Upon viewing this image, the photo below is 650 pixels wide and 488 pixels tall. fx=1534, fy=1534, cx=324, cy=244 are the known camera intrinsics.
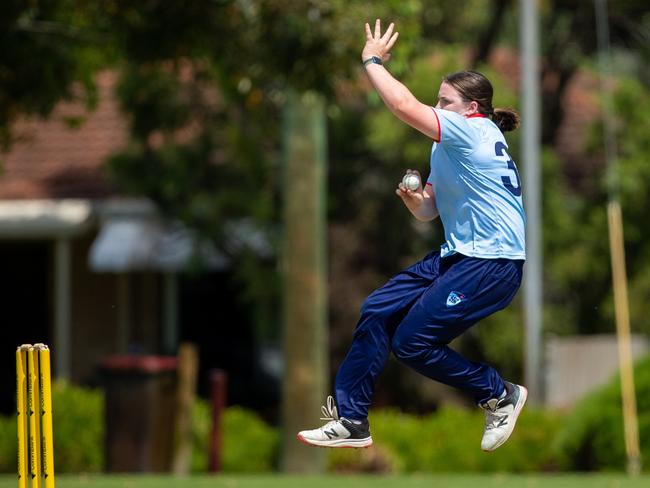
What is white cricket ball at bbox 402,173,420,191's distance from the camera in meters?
7.65

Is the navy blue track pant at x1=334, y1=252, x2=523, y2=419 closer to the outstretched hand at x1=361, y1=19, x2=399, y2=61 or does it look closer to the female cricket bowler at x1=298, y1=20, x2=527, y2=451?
the female cricket bowler at x1=298, y1=20, x2=527, y2=451

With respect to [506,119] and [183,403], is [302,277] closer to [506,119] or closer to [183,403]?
[183,403]

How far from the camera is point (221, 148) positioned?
2144cm

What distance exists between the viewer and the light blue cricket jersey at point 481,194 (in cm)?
748

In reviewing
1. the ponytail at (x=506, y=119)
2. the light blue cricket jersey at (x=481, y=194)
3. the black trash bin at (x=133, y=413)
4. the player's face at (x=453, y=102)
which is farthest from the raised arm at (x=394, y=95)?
the black trash bin at (x=133, y=413)

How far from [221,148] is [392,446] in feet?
19.0

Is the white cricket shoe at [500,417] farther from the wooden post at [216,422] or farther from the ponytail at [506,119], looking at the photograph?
Result: the wooden post at [216,422]

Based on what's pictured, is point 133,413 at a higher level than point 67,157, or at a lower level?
lower

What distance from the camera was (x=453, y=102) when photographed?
24.8ft

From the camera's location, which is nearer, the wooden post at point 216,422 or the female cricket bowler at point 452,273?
the female cricket bowler at point 452,273

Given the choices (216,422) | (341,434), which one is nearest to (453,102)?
(341,434)

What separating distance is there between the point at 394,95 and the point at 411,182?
2.24 feet

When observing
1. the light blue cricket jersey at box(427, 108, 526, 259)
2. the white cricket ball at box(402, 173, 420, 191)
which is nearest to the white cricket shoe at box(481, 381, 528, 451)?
the light blue cricket jersey at box(427, 108, 526, 259)

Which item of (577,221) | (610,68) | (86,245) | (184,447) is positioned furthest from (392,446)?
(86,245)
